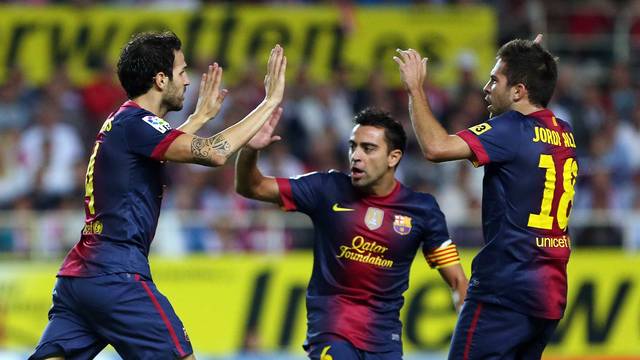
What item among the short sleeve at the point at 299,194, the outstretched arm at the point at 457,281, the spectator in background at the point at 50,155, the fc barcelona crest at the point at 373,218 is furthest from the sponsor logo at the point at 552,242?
the spectator in background at the point at 50,155

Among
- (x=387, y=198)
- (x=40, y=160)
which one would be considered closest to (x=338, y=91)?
(x=40, y=160)

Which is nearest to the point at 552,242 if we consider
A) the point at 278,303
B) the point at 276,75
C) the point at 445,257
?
the point at 445,257

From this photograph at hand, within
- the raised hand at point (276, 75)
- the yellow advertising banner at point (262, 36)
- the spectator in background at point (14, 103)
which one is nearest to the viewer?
the raised hand at point (276, 75)

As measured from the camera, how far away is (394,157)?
26.7 ft

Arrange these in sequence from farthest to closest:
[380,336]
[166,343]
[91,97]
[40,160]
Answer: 1. [91,97]
2. [40,160]
3. [380,336]
4. [166,343]

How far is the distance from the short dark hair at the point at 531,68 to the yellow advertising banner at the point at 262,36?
845 centimetres

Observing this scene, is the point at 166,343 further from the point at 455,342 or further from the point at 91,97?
the point at 91,97

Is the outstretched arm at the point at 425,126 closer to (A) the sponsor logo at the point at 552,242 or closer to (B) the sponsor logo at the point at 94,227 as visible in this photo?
(A) the sponsor logo at the point at 552,242

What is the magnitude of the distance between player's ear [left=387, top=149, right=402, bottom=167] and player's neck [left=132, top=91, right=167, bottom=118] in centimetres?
163

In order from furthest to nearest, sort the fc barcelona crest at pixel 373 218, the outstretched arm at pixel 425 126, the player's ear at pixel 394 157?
the player's ear at pixel 394 157 → the fc barcelona crest at pixel 373 218 → the outstretched arm at pixel 425 126

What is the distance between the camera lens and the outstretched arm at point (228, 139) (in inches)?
272

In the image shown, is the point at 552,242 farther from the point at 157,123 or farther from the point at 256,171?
the point at 157,123

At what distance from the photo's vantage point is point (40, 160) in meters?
14.2

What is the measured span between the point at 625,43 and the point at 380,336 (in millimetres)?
10713
